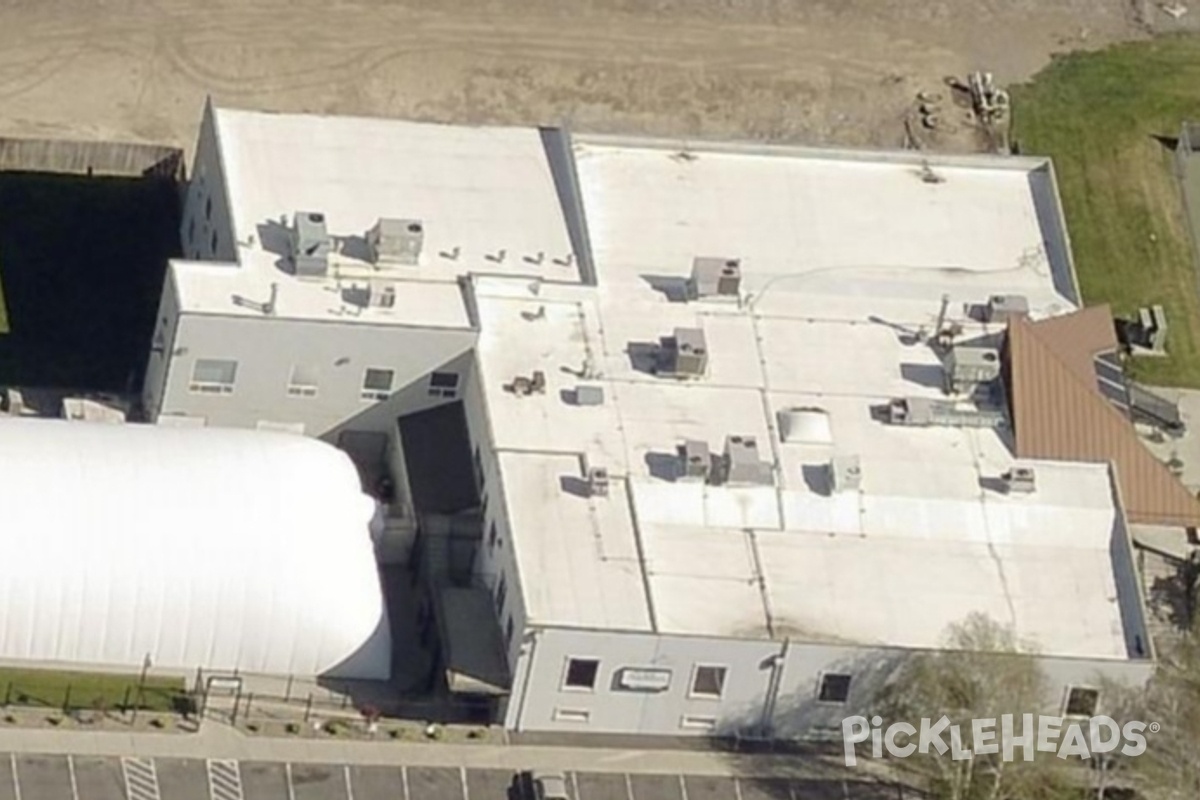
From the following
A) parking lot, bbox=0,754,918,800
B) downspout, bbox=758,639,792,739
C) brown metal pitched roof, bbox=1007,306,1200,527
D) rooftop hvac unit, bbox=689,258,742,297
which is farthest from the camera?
rooftop hvac unit, bbox=689,258,742,297

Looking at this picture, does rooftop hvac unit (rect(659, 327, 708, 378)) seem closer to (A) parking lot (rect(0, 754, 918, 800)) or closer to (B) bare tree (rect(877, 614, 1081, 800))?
(B) bare tree (rect(877, 614, 1081, 800))

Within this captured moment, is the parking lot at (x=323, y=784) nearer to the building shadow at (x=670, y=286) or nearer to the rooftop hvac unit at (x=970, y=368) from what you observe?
the rooftop hvac unit at (x=970, y=368)

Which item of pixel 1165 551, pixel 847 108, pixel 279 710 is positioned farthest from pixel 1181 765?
pixel 847 108

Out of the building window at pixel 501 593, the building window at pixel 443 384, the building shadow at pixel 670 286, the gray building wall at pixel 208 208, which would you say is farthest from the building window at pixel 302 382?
the building shadow at pixel 670 286

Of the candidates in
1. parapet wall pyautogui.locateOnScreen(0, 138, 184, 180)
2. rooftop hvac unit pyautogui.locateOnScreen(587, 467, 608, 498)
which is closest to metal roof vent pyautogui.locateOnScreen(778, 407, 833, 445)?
rooftop hvac unit pyautogui.locateOnScreen(587, 467, 608, 498)

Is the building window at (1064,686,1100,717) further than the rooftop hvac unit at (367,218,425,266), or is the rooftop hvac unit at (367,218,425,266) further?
the rooftop hvac unit at (367,218,425,266)
